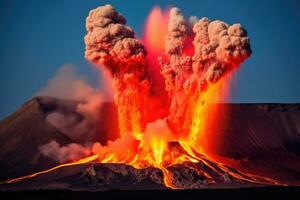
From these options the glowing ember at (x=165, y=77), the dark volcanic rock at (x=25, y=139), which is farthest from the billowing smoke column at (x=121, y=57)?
the dark volcanic rock at (x=25, y=139)

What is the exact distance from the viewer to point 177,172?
5500cm

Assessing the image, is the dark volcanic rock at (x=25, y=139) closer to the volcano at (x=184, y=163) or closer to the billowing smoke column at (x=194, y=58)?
the volcano at (x=184, y=163)

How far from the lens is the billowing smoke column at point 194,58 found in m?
57.2

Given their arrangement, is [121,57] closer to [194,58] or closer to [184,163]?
[194,58]

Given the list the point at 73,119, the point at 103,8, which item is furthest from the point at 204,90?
the point at 73,119

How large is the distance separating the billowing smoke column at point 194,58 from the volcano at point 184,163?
155 inches

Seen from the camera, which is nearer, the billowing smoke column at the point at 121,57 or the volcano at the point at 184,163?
the volcano at the point at 184,163

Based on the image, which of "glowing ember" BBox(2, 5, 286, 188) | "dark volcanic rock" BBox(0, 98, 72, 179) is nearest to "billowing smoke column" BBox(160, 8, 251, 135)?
"glowing ember" BBox(2, 5, 286, 188)

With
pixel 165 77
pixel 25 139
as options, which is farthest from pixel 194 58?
pixel 25 139

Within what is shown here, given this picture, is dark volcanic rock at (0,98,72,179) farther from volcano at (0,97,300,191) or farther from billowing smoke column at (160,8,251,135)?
billowing smoke column at (160,8,251,135)

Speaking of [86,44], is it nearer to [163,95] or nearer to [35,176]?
[163,95]

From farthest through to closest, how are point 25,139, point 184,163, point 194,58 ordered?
point 25,139 → point 194,58 → point 184,163

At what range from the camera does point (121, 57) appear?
56625 mm

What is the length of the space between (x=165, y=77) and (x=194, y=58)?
3.51 meters
